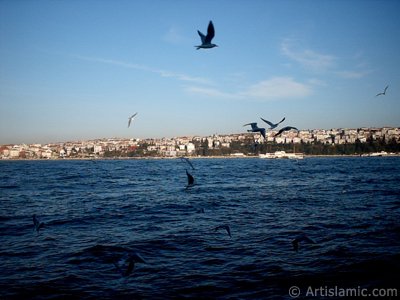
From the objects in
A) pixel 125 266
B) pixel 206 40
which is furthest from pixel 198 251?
pixel 206 40

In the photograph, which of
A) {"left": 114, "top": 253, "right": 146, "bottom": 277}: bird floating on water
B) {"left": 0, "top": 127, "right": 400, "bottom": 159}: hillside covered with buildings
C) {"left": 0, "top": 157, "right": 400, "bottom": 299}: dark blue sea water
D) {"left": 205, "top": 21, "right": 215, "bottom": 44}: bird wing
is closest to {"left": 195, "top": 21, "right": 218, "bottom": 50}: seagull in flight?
{"left": 205, "top": 21, "right": 215, "bottom": 44}: bird wing

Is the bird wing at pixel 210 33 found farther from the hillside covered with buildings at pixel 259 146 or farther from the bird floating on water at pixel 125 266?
the hillside covered with buildings at pixel 259 146

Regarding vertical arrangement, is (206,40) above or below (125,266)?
above

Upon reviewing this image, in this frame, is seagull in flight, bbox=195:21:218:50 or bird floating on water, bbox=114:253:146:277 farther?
bird floating on water, bbox=114:253:146:277

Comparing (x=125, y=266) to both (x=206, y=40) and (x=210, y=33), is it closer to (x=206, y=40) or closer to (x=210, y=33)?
(x=206, y=40)

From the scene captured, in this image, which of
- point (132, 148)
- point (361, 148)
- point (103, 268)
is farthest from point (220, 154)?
point (103, 268)

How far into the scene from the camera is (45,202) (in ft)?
70.5

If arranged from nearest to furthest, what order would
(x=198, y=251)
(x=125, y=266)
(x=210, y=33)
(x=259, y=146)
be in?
(x=210, y=33) < (x=125, y=266) < (x=198, y=251) < (x=259, y=146)

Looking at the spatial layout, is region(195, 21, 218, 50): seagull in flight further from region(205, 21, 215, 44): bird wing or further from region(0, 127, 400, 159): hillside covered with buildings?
region(0, 127, 400, 159): hillside covered with buildings

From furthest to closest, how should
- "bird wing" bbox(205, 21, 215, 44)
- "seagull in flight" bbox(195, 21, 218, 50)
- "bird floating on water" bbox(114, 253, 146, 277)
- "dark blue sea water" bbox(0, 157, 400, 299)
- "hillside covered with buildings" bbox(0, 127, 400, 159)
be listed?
"hillside covered with buildings" bbox(0, 127, 400, 159), "bird floating on water" bbox(114, 253, 146, 277), "dark blue sea water" bbox(0, 157, 400, 299), "seagull in flight" bbox(195, 21, 218, 50), "bird wing" bbox(205, 21, 215, 44)

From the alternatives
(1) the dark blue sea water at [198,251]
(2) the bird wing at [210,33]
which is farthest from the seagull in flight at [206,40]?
(1) the dark blue sea water at [198,251]

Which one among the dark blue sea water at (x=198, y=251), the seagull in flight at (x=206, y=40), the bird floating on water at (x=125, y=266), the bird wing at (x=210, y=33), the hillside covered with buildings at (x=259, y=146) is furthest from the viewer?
the hillside covered with buildings at (x=259, y=146)

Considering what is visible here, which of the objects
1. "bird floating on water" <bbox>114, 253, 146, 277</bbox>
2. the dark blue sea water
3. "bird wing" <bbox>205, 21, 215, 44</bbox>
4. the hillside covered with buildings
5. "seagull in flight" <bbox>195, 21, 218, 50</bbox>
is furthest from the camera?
the hillside covered with buildings

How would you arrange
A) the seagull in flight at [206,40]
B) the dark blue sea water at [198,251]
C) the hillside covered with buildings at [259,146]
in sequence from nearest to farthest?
the seagull in flight at [206,40]
the dark blue sea water at [198,251]
the hillside covered with buildings at [259,146]
